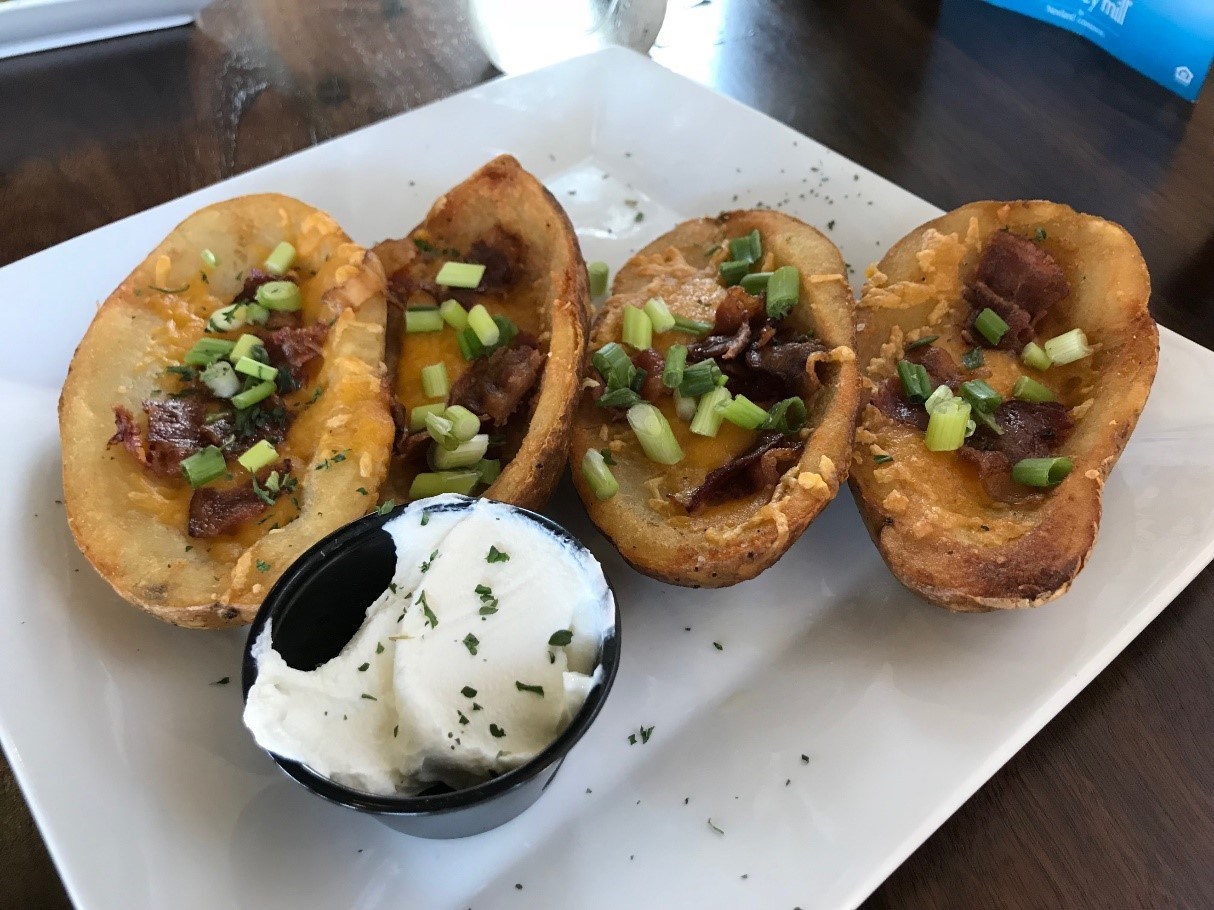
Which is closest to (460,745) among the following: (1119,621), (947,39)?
(1119,621)

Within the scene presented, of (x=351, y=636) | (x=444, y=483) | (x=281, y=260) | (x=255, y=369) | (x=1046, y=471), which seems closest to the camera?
(x=351, y=636)

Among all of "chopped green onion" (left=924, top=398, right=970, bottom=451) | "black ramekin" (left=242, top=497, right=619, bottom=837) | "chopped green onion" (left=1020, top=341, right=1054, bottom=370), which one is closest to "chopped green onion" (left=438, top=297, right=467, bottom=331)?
"black ramekin" (left=242, top=497, right=619, bottom=837)

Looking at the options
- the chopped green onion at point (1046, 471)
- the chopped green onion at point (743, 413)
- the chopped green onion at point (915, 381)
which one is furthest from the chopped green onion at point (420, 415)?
the chopped green onion at point (1046, 471)

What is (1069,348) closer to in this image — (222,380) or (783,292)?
(783,292)

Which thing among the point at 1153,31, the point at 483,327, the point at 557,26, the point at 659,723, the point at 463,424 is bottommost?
the point at 659,723

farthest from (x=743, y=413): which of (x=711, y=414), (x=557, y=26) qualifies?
(x=557, y=26)

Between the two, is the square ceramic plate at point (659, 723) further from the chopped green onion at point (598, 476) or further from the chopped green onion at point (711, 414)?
the chopped green onion at point (711, 414)

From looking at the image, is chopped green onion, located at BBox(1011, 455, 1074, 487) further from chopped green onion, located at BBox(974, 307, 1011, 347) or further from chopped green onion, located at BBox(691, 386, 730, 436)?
chopped green onion, located at BBox(691, 386, 730, 436)
